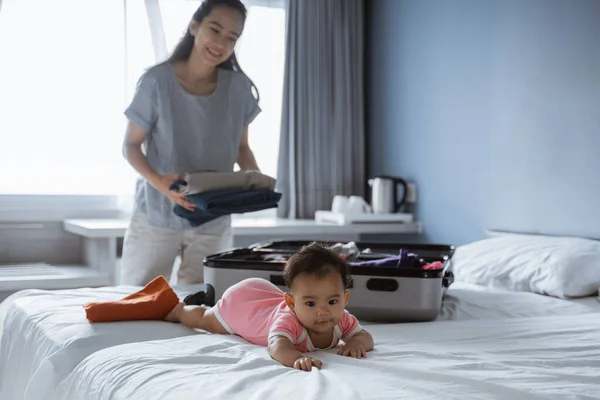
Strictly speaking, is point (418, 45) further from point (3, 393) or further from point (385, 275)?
point (3, 393)

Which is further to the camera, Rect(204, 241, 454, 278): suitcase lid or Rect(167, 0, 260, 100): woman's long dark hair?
Rect(167, 0, 260, 100): woman's long dark hair

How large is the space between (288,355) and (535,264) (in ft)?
4.32

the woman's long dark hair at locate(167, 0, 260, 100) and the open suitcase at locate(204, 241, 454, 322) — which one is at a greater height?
the woman's long dark hair at locate(167, 0, 260, 100)

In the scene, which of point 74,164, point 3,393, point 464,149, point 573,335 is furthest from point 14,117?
point 573,335

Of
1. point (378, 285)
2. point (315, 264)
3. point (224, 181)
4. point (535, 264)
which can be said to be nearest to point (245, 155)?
point (224, 181)

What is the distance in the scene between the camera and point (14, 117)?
327 centimetres

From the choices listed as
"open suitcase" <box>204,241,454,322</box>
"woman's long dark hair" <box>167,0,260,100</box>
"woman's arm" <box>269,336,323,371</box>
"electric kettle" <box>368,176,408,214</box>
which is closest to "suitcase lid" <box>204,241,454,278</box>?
"open suitcase" <box>204,241,454,322</box>

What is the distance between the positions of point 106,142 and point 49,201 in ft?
1.32

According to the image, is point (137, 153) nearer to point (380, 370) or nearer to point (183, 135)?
point (183, 135)

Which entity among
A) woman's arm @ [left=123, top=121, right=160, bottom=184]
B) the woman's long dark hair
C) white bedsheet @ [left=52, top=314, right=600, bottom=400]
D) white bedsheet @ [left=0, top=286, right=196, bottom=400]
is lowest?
white bedsheet @ [left=0, top=286, right=196, bottom=400]

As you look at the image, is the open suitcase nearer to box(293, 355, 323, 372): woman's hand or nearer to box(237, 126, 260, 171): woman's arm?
box(293, 355, 323, 372): woman's hand

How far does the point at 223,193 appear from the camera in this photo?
6.98 ft

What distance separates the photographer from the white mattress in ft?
4.77

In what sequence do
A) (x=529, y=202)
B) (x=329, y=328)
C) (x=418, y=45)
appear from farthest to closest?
(x=418, y=45) < (x=529, y=202) < (x=329, y=328)
